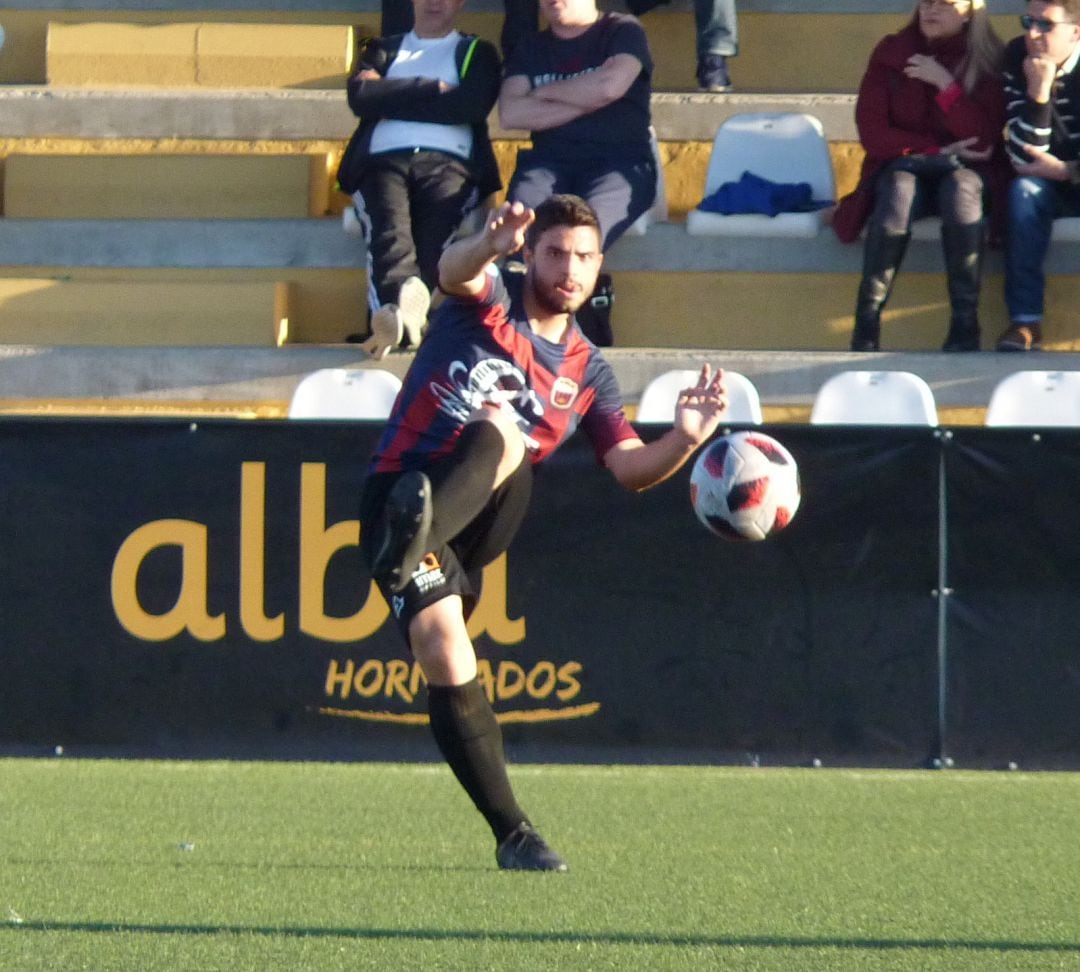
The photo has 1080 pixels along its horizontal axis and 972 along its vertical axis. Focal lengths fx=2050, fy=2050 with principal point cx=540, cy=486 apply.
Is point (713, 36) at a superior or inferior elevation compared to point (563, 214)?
inferior

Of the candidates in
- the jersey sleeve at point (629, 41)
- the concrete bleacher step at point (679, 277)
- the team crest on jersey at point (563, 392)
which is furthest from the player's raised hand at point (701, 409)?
the concrete bleacher step at point (679, 277)

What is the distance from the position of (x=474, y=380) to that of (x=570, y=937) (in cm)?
175

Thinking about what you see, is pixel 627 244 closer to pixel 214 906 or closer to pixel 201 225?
pixel 201 225

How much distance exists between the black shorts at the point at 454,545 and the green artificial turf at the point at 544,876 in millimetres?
689

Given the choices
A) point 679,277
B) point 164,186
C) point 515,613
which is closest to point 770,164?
point 679,277

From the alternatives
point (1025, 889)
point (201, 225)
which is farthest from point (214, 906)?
point (201, 225)

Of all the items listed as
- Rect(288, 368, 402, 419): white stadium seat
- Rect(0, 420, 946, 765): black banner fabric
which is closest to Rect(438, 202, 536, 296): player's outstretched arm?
Rect(0, 420, 946, 765): black banner fabric

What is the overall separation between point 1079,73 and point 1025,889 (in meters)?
5.78

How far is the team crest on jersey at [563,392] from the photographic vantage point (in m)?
5.46

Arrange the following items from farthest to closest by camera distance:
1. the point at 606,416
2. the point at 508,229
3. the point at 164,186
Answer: the point at 164,186 → the point at 606,416 → the point at 508,229

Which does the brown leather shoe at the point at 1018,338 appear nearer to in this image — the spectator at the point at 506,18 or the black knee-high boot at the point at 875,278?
the black knee-high boot at the point at 875,278

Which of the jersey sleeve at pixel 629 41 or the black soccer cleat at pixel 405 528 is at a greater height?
the jersey sleeve at pixel 629 41

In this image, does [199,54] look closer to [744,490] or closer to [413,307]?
[413,307]

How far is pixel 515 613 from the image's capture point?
25.2 ft
